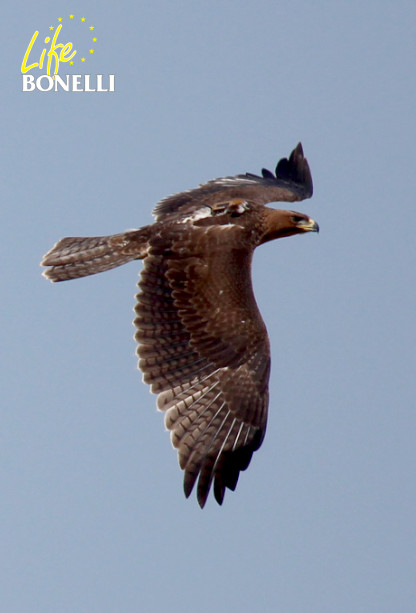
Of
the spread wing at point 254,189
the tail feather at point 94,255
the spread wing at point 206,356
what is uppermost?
the spread wing at point 254,189

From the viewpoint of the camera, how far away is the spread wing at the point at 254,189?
14742 millimetres

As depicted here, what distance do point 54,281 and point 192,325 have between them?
1.96m

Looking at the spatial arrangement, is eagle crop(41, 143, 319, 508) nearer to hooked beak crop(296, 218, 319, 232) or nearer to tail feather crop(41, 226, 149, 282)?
tail feather crop(41, 226, 149, 282)

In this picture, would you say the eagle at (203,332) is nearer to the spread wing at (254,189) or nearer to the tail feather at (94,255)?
the tail feather at (94,255)

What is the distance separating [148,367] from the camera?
12.8m

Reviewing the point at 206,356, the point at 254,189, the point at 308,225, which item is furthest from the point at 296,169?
the point at 206,356

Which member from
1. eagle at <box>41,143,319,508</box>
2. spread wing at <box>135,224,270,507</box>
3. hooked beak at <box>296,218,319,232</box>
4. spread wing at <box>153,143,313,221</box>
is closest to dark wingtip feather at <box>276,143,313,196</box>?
spread wing at <box>153,143,313,221</box>

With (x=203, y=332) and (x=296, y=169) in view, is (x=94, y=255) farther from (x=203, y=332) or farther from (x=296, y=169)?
(x=296, y=169)

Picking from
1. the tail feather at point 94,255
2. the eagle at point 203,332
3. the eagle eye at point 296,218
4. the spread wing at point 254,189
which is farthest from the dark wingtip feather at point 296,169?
the tail feather at point 94,255

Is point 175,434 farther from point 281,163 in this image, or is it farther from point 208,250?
point 281,163

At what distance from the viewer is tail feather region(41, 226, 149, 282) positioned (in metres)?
13.9

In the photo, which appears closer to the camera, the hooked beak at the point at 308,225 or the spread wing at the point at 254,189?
the hooked beak at the point at 308,225

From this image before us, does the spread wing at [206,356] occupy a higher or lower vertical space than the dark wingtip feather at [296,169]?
lower

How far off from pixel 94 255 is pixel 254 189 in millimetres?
2390
